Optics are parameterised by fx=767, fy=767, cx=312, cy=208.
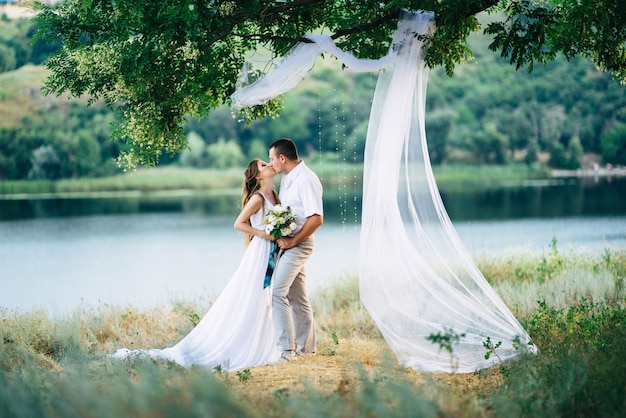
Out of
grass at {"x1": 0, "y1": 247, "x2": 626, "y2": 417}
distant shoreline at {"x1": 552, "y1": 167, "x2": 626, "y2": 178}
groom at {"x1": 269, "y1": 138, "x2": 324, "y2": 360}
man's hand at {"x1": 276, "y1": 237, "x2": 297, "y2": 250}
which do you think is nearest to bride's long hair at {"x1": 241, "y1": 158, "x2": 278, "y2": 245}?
groom at {"x1": 269, "y1": 138, "x2": 324, "y2": 360}

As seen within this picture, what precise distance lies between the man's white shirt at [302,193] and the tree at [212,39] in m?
1.43

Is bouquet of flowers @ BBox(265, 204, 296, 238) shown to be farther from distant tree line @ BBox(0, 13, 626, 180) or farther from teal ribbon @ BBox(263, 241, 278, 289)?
distant tree line @ BBox(0, 13, 626, 180)

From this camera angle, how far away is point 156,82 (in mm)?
7871

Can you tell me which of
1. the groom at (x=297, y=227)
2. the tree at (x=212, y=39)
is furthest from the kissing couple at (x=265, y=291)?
the tree at (x=212, y=39)

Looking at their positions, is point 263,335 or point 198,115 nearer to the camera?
point 263,335

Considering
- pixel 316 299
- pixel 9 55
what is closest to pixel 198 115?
pixel 316 299

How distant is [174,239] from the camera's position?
26094 mm

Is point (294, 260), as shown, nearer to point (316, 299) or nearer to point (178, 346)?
point (178, 346)

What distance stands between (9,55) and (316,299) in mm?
45194

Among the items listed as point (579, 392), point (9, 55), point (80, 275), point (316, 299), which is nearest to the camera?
point (579, 392)

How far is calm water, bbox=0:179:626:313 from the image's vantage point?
18.2 m

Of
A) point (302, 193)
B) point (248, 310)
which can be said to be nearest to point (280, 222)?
point (302, 193)

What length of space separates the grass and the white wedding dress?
0.42m

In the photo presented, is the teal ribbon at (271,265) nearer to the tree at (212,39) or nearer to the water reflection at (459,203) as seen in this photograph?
the tree at (212,39)
